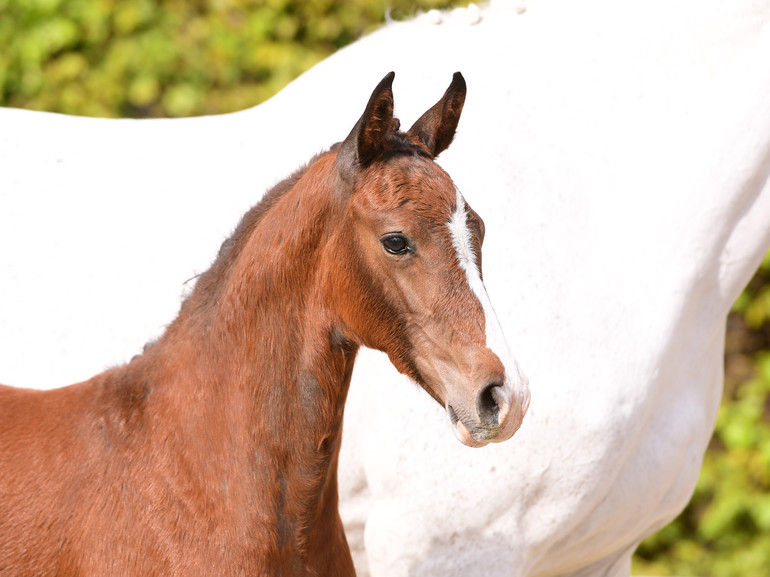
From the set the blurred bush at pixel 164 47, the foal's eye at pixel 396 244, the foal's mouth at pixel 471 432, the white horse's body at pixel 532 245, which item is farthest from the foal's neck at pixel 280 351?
the blurred bush at pixel 164 47

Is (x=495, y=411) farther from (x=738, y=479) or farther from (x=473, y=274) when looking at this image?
(x=738, y=479)

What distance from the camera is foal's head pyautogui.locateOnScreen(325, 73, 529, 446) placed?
1.46m

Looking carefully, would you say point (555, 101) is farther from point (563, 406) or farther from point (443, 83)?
point (563, 406)

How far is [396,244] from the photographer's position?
59.1 inches

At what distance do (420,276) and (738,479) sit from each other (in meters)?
3.14

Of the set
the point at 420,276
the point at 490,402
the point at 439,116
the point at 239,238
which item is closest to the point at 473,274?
the point at 420,276

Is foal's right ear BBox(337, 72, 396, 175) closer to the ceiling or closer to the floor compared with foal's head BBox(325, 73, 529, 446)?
closer to the ceiling

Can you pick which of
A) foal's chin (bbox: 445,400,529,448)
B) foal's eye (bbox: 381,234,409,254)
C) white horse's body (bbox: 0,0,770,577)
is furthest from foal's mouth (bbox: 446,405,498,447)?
white horse's body (bbox: 0,0,770,577)

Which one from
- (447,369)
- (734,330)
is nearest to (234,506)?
(447,369)

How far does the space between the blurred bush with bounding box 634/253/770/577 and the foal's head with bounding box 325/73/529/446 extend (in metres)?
2.87

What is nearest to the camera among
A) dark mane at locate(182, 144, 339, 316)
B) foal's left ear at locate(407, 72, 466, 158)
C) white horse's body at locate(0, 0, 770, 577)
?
foal's left ear at locate(407, 72, 466, 158)

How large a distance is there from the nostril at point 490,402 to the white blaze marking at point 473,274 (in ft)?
0.16

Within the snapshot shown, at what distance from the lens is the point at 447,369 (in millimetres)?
1514

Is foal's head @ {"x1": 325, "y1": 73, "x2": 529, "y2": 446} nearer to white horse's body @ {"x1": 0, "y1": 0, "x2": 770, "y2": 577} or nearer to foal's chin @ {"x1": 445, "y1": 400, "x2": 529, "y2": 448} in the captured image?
foal's chin @ {"x1": 445, "y1": 400, "x2": 529, "y2": 448}
